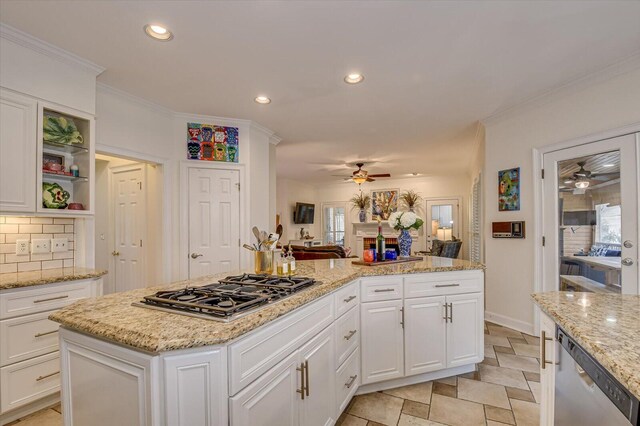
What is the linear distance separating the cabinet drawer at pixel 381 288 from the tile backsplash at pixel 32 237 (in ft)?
8.22

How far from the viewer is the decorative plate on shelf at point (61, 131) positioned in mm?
2352

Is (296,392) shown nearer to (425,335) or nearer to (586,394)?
(586,394)

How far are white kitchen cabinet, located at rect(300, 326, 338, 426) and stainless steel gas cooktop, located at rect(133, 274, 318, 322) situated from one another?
311mm

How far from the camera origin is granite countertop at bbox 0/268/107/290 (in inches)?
78.4

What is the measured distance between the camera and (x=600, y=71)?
2738 mm

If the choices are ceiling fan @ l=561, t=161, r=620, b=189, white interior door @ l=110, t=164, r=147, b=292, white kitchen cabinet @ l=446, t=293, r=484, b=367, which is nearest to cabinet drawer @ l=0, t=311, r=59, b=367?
white interior door @ l=110, t=164, r=147, b=292

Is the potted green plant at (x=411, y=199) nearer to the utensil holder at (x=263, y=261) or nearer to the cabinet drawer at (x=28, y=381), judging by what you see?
the utensil holder at (x=263, y=261)

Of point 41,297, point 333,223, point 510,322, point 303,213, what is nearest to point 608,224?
point 510,322

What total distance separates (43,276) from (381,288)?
2.42m

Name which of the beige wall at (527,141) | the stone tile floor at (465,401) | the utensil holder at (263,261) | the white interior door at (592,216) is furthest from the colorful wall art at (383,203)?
the utensil holder at (263,261)

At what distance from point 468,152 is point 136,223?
5.51 meters

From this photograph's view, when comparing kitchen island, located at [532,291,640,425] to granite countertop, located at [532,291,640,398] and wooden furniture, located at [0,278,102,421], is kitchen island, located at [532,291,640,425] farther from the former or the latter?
wooden furniture, located at [0,278,102,421]

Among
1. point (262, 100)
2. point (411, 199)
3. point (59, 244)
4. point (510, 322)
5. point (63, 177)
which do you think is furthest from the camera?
point (411, 199)

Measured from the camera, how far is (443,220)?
8367 millimetres
